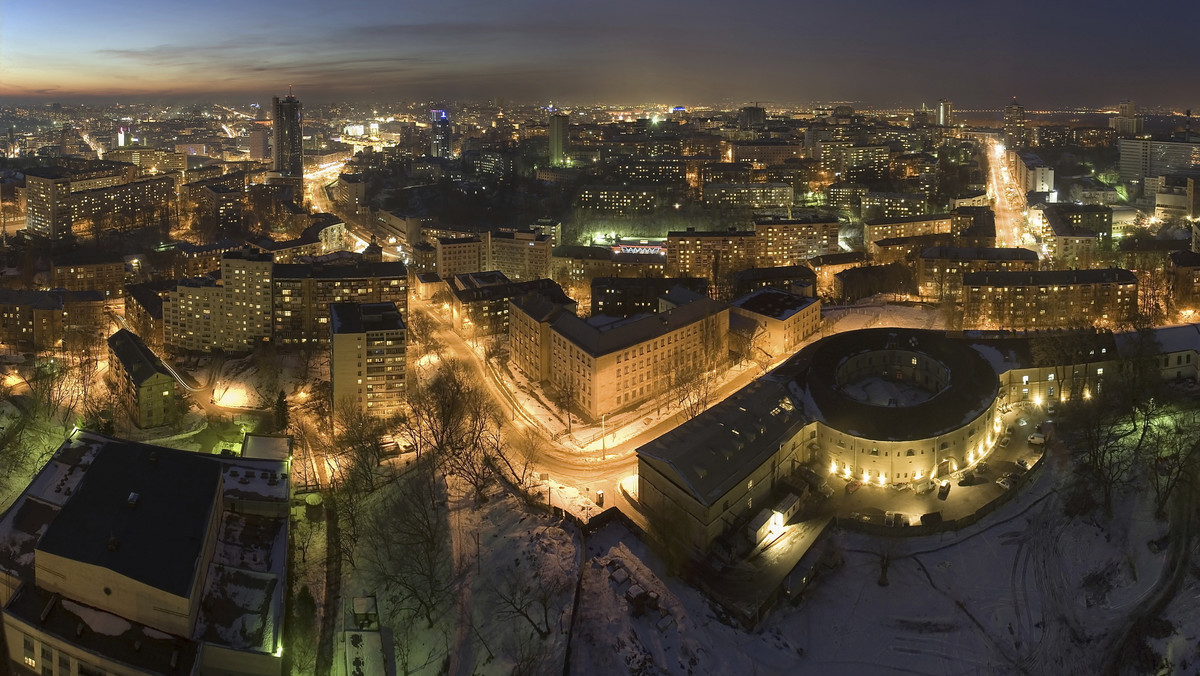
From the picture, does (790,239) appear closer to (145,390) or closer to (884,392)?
(884,392)

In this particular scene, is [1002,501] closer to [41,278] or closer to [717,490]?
[717,490]

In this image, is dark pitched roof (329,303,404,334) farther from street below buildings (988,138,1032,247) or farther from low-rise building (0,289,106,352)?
street below buildings (988,138,1032,247)

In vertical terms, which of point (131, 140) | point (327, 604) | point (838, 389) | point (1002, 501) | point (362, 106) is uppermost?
point (362, 106)

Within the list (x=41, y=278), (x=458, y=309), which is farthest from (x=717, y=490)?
(x=41, y=278)

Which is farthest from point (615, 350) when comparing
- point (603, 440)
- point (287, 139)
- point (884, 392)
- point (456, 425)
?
point (287, 139)

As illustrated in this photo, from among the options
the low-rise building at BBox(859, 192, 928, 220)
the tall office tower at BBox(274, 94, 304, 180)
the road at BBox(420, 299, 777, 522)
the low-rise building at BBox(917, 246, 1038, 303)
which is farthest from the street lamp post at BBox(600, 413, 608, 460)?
the tall office tower at BBox(274, 94, 304, 180)

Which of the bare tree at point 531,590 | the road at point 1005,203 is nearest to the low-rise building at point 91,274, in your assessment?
the bare tree at point 531,590

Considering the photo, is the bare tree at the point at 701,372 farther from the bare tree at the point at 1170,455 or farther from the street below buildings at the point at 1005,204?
the street below buildings at the point at 1005,204
